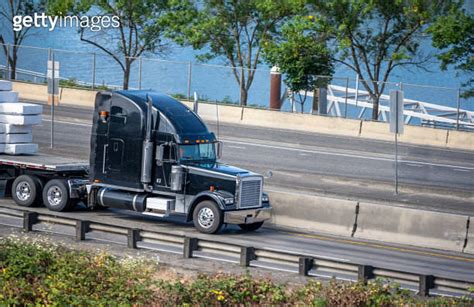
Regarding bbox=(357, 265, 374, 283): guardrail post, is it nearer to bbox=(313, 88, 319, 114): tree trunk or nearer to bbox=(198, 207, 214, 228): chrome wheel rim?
bbox=(198, 207, 214, 228): chrome wheel rim

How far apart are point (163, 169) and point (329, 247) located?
3.99 metres

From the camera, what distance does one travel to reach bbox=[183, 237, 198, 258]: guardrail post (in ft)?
54.6

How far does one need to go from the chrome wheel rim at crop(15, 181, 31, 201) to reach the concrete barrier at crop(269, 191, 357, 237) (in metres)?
5.78

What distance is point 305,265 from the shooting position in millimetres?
15570

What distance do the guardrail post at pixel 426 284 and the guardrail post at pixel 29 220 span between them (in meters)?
7.98

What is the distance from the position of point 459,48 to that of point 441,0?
245 cm

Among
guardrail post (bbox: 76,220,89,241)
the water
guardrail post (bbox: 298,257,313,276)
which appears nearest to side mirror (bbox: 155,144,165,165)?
guardrail post (bbox: 76,220,89,241)

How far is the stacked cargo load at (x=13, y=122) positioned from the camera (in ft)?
76.0

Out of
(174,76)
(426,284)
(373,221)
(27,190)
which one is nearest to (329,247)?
(373,221)

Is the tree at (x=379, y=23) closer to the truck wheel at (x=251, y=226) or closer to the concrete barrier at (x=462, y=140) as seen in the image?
the concrete barrier at (x=462, y=140)

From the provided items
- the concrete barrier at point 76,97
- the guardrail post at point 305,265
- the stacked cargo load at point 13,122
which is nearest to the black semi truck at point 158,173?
the stacked cargo load at point 13,122

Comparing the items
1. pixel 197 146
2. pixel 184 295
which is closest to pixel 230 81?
pixel 197 146

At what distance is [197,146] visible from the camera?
67.4 feet

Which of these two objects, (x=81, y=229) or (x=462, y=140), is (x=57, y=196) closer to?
(x=81, y=229)
